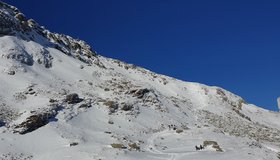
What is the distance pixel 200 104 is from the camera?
251ft

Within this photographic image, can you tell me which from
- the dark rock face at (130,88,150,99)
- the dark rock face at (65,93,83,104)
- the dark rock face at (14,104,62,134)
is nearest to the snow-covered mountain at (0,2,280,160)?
the dark rock face at (65,93,83,104)

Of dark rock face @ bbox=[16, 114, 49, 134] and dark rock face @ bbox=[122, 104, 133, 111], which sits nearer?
dark rock face @ bbox=[16, 114, 49, 134]

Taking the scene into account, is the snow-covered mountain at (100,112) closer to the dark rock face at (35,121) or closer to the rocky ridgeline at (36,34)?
the dark rock face at (35,121)

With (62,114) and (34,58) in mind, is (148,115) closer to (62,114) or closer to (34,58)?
(62,114)

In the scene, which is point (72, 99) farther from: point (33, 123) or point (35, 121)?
point (33, 123)

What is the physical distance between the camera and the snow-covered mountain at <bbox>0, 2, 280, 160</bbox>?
114ft

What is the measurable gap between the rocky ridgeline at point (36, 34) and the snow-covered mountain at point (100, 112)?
26 cm

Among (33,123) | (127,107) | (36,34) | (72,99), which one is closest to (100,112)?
(72,99)

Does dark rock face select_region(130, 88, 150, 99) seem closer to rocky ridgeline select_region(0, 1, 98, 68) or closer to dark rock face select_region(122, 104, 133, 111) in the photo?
dark rock face select_region(122, 104, 133, 111)

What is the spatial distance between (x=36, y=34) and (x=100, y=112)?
102ft

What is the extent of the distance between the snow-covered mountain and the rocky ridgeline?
26cm

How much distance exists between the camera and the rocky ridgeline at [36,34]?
64.3 meters

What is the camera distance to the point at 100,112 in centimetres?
4994

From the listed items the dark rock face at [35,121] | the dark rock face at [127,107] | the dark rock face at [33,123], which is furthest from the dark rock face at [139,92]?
the dark rock face at [33,123]
